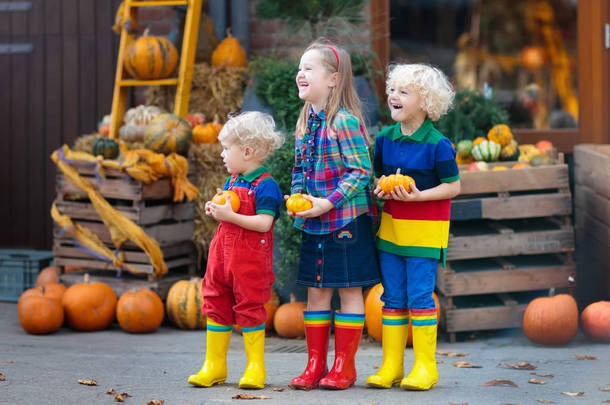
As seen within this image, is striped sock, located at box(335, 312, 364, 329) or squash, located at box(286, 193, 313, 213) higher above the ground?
squash, located at box(286, 193, 313, 213)

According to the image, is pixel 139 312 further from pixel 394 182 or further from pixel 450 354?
pixel 394 182

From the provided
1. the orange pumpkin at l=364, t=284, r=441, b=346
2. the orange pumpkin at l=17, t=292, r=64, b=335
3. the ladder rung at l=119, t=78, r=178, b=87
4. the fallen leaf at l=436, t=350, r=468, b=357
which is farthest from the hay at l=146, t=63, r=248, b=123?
the fallen leaf at l=436, t=350, r=468, b=357

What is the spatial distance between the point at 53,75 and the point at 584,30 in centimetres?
456

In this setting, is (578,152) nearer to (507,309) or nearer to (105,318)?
(507,309)

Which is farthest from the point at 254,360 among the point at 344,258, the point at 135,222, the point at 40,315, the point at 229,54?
the point at 229,54

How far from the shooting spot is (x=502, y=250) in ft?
16.6

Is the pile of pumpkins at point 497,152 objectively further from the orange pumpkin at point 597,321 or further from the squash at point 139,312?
the squash at point 139,312

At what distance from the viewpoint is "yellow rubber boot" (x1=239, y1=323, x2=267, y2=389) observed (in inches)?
149

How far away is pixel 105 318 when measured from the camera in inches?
215

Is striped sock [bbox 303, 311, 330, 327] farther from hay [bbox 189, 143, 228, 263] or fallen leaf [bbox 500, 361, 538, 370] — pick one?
hay [bbox 189, 143, 228, 263]

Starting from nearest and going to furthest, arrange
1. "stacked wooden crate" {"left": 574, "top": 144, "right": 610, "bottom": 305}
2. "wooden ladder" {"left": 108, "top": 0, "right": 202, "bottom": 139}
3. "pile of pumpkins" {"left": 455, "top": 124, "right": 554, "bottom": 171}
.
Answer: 1. "stacked wooden crate" {"left": 574, "top": 144, "right": 610, "bottom": 305}
2. "pile of pumpkins" {"left": 455, "top": 124, "right": 554, "bottom": 171}
3. "wooden ladder" {"left": 108, "top": 0, "right": 202, "bottom": 139}

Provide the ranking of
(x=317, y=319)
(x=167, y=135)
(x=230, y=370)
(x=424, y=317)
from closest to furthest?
(x=424, y=317) → (x=317, y=319) → (x=230, y=370) → (x=167, y=135)

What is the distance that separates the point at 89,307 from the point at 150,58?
2.02 meters

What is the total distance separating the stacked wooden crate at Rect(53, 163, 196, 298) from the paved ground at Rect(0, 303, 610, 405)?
0.51 meters
